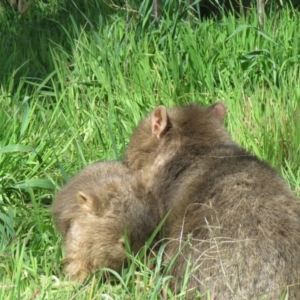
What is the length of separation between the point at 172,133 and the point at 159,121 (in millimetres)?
98

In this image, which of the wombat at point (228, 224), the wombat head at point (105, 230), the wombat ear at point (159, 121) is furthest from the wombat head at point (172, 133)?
the wombat head at point (105, 230)

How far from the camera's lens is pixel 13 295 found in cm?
390

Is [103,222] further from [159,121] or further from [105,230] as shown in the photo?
[159,121]

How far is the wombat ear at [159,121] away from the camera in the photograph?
496 centimetres

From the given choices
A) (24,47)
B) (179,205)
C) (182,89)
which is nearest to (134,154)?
(179,205)

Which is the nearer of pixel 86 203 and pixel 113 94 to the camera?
pixel 86 203

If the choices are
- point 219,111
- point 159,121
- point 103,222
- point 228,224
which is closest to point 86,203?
point 103,222

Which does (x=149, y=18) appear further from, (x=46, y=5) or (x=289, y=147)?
(x=46, y=5)

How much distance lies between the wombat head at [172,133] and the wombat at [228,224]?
0.10 meters

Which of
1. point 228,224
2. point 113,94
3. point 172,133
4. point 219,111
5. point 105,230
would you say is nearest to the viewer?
point 228,224

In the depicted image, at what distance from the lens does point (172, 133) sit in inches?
197

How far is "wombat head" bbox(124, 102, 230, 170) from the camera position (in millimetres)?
4938

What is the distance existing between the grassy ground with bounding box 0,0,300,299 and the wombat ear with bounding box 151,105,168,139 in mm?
446

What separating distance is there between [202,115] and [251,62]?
1.43 metres
